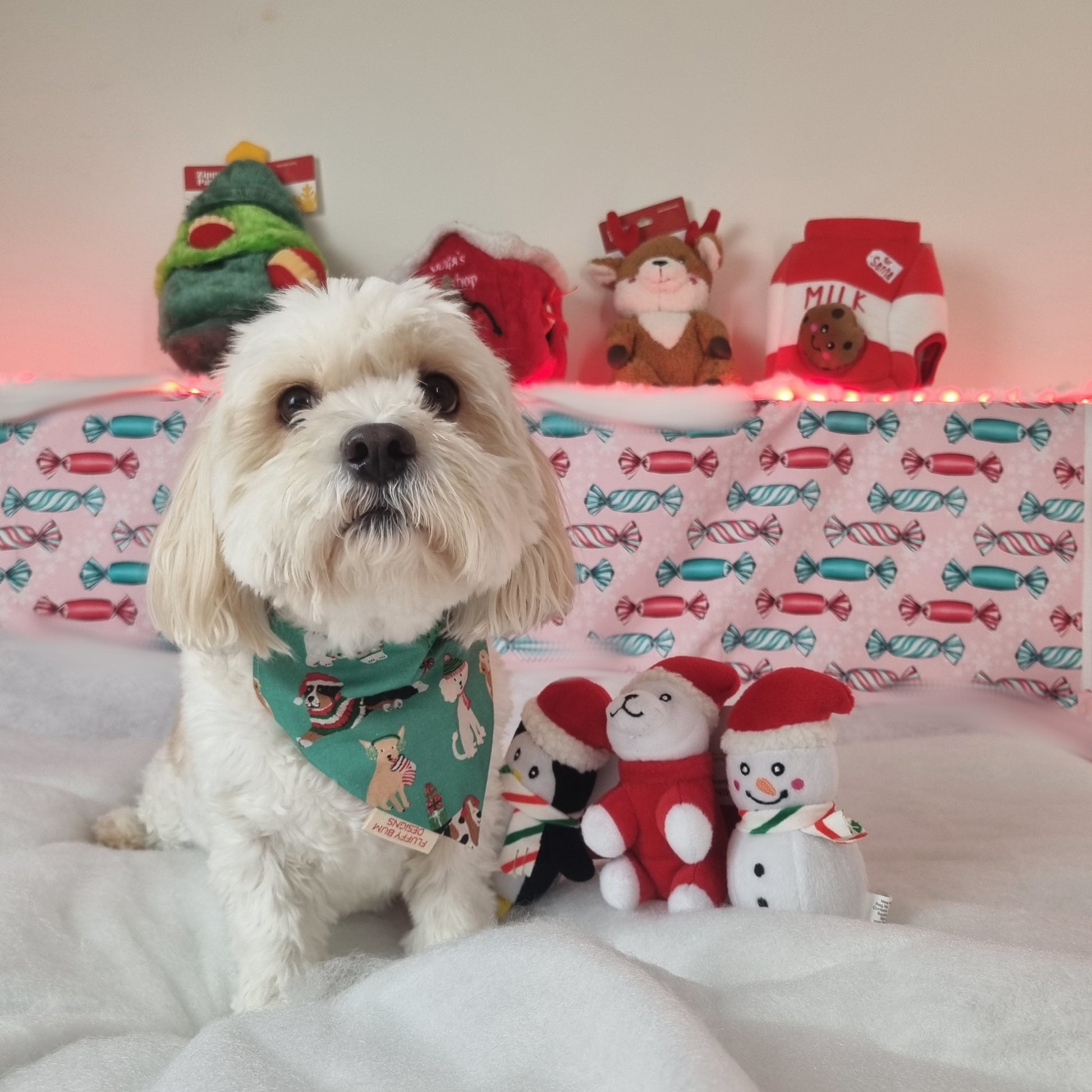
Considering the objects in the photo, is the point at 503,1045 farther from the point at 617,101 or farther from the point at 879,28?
the point at 879,28

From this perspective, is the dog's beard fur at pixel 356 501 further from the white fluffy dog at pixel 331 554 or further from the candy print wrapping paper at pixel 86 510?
the candy print wrapping paper at pixel 86 510

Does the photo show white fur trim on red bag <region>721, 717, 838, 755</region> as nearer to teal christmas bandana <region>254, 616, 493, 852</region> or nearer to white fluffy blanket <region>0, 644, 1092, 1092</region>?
white fluffy blanket <region>0, 644, 1092, 1092</region>

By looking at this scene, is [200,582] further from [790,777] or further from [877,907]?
[877,907]

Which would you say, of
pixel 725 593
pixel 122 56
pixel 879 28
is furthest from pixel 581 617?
pixel 122 56

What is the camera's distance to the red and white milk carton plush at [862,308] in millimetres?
2373

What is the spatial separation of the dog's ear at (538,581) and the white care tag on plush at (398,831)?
254mm

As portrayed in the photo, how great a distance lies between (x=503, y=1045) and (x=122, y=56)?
293 cm

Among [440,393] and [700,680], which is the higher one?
[440,393]

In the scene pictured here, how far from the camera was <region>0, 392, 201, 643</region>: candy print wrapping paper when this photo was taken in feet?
7.32

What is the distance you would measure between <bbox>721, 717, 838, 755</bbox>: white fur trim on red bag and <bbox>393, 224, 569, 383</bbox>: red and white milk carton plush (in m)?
1.46

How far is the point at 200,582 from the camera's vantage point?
103cm

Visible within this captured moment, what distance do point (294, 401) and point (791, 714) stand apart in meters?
0.69

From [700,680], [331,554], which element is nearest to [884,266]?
[700,680]

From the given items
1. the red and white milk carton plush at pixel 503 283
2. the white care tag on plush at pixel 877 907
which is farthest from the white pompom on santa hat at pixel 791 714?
the red and white milk carton plush at pixel 503 283
